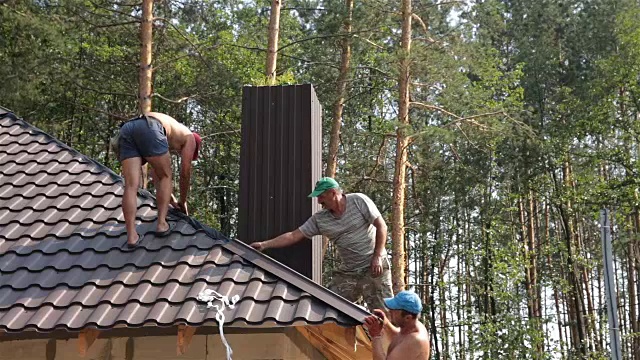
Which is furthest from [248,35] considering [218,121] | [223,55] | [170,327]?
[170,327]

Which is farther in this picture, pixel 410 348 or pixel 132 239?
pixel 132 239

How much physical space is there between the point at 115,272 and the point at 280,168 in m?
1.75

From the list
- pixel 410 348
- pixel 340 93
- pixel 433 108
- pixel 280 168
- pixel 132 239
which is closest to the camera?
pixel 410 348

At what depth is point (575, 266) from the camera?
23.2 meters

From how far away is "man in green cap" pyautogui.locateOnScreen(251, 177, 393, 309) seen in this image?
19.1 ft

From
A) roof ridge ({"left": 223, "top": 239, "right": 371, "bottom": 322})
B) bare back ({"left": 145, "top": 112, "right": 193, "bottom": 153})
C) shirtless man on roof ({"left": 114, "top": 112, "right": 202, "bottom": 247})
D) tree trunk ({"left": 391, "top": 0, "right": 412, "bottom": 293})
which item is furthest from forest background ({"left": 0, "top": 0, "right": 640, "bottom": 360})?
roof ridge ({"left": 223, "top": 239, "right": 371, "bottom": 322})

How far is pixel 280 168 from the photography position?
6.38 metres

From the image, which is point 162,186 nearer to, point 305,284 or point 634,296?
point 305,284

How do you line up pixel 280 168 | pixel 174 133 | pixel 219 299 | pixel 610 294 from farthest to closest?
pixel 280 168 < pixel 610 294 < pixel 174 133 < pixel 219 299

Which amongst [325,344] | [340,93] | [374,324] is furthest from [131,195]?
[340,93]

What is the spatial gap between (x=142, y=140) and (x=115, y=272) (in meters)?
1.00

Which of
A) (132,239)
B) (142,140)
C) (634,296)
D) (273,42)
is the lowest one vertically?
(634,296)

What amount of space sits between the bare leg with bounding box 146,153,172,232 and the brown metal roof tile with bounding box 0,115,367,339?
0.14 m

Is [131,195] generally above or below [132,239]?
above
